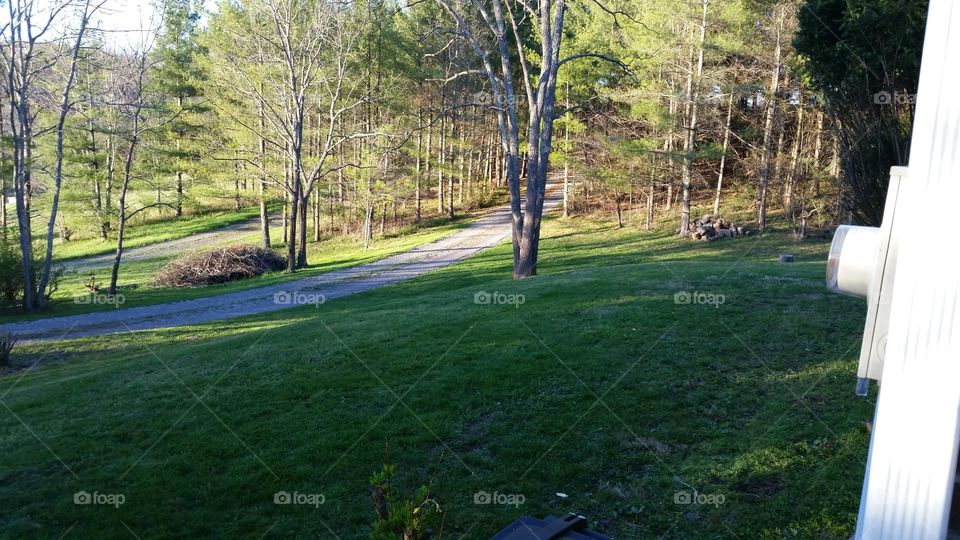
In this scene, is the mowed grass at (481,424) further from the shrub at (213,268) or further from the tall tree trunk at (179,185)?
the tall tree trunk at (179,185)

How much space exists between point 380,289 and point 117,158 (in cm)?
2531

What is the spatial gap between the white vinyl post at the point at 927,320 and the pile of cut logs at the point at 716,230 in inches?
1040

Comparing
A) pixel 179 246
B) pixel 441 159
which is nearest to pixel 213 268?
pixel 179 246

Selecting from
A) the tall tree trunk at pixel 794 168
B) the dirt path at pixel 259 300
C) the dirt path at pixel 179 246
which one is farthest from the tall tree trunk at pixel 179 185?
the tall tree trunk at pixel 794 168

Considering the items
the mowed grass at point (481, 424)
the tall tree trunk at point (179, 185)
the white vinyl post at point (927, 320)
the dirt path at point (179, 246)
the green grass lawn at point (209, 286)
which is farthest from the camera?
the dirt path at point (179, 246)

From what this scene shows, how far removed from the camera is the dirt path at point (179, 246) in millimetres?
35188

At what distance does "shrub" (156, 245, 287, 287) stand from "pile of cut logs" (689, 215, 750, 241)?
18.9 metres

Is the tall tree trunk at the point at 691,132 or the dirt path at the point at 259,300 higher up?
the tall tree trunk at the point at 691,132

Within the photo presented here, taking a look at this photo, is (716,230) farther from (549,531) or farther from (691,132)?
(549,531)

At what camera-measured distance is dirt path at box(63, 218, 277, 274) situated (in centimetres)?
3519

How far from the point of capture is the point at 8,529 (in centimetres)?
511

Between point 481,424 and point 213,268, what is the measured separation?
→ 22737 mm

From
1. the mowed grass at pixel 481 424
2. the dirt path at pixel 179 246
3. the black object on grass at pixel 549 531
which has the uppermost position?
the black object on grass at pixel 549 531

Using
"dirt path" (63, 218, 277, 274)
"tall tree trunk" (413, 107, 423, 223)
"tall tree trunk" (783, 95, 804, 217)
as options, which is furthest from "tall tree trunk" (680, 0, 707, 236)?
"dirt path" (63, 218, 277, 274)
